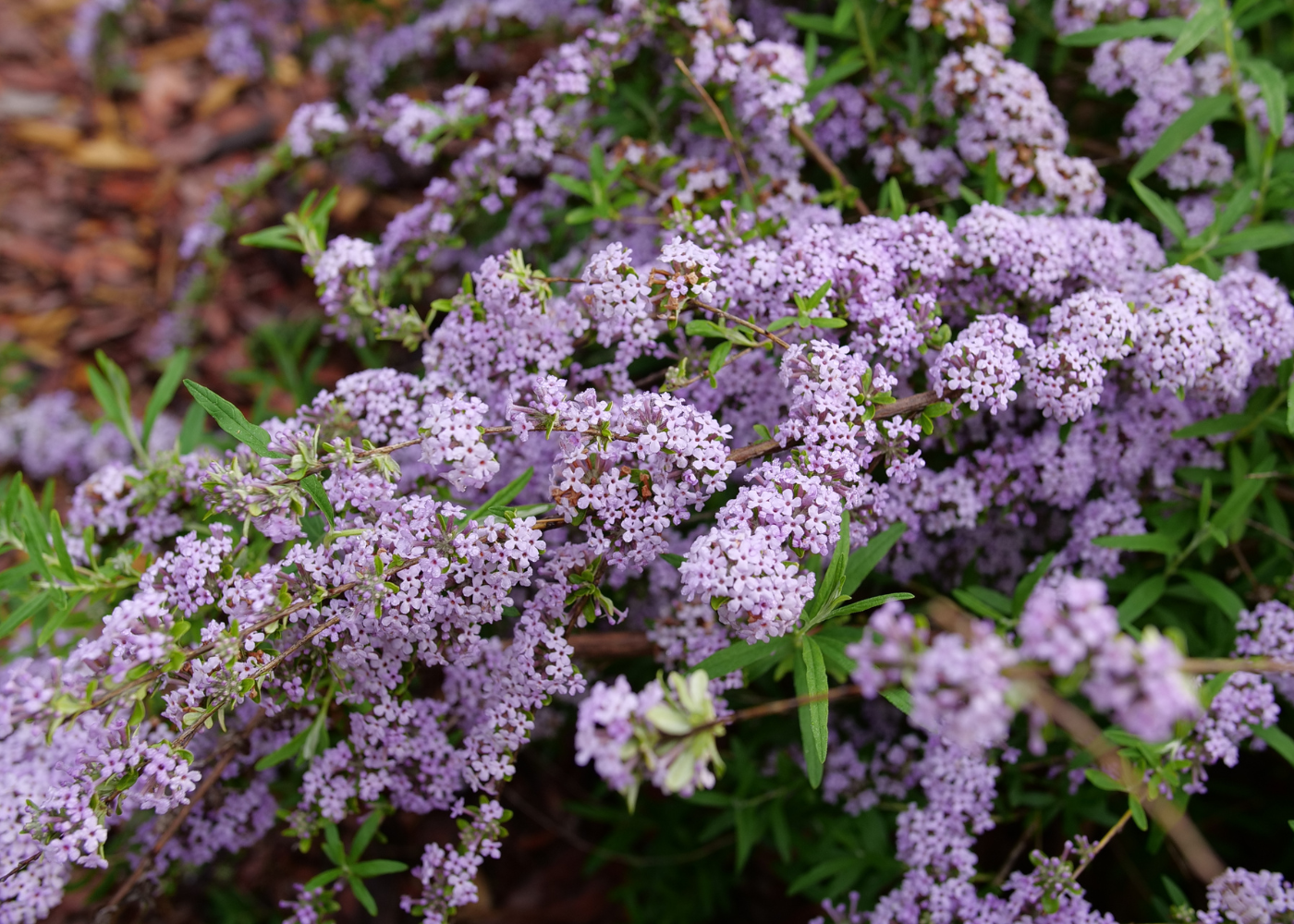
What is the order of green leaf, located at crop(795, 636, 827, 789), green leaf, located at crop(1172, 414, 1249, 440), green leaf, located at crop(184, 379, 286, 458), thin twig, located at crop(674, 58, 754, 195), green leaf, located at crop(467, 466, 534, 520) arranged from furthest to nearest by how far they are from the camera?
thin twig, located at crop(674, 58, 754, 195)
green leaf, located at crop(1172, 414, 1249, 440)
green leaf, located at crop(467, 466, 534, 520)
green leaf, located at crop(184, 379, 286, 458)
green leaf, located at crop(795, 636, 827, 789)

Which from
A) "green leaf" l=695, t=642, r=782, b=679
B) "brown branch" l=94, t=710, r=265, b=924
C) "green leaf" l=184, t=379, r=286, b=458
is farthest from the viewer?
"brown branch" l=94, t=710, r=265, b=924

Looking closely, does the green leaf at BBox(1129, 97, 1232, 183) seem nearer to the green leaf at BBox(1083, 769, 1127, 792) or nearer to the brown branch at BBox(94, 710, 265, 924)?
the green leaf at BBox(1083, 769, 1127, 792)

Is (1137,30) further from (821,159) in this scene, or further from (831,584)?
(831,584)

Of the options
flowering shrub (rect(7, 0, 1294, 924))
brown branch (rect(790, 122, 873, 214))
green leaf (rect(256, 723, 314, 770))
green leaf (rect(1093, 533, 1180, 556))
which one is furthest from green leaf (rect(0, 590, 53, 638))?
green leaf (rect(1093, 533, 1180, 556))

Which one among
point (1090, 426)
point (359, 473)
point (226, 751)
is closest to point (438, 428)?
point (359, 473)

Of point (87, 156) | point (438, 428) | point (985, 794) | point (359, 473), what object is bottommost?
point (985, 794)

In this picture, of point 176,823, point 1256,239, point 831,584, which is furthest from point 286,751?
point 1256,239

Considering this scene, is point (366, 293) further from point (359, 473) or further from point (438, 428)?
point (438, 428)
